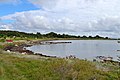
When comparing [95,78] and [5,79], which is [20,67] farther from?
[95,78]

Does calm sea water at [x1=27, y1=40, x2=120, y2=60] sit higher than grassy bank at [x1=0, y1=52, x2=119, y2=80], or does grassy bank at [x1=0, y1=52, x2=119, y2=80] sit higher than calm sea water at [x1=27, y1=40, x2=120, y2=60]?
grassy bank at [x1=0, y1=52, x2=119, y2=80]

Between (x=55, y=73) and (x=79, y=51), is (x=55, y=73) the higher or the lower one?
the higher one

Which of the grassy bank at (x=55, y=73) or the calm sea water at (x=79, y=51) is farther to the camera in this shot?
the calm sea water at (x=79, y=51)

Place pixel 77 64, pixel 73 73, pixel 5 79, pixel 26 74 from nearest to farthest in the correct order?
pixel 5 79, pixel 73 73, pixel 26 74, pixel 77 64

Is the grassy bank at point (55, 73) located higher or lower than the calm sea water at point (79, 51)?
higher

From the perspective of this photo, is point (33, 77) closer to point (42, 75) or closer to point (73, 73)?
point (42, 75)

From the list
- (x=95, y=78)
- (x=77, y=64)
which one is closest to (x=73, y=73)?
(x=95, y=78)

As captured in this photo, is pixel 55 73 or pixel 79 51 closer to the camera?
pixel 55 73

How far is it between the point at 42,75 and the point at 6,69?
2.96m

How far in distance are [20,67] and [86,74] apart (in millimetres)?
5619

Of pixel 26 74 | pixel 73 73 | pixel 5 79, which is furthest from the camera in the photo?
pixel 26 74

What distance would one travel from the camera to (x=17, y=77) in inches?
616

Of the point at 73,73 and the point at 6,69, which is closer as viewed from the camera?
the point at 73,73

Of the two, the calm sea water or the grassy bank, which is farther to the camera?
A: the calm sea water
